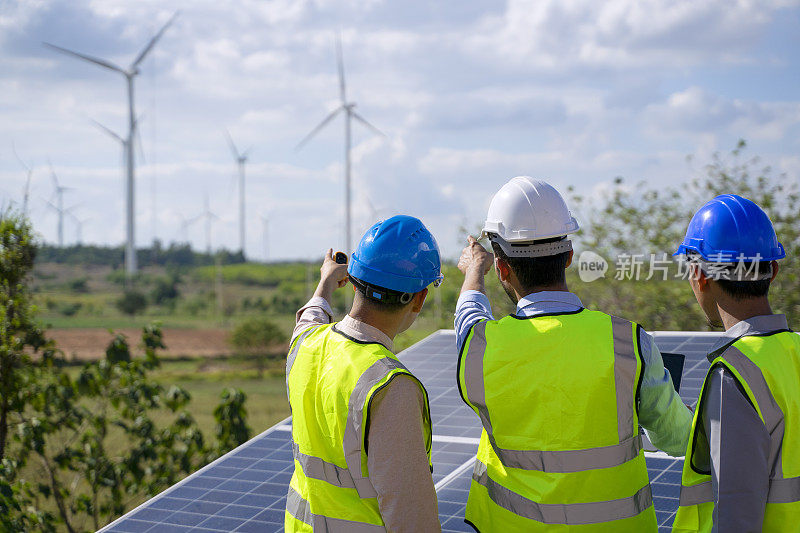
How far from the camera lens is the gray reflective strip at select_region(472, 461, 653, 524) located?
9.09ft

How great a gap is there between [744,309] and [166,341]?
46247 mm

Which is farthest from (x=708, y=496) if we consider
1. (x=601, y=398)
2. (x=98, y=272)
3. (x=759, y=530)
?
(x=98, y=272)

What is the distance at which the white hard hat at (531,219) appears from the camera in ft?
9.96

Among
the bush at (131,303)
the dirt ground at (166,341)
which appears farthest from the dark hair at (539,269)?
the bush at (131,303)

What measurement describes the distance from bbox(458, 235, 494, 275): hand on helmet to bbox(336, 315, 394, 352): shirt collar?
788mm

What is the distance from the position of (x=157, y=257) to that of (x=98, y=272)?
1092cm

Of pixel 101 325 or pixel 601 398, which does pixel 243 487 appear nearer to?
pixel 601 398

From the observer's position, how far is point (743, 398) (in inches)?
97.0

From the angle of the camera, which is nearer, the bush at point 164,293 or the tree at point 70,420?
the tree at point 70,420

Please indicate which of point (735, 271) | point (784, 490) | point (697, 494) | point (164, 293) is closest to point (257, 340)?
point (164, 293)

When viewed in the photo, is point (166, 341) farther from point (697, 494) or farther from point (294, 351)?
point (697, 494)

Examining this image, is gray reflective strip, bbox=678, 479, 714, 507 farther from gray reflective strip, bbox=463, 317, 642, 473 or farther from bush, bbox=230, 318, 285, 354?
bush, bbox=230, 318, 285, 354

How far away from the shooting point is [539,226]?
9.96ft

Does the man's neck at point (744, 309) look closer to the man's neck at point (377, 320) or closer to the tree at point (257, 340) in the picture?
the man's neck at point (377, 320)
